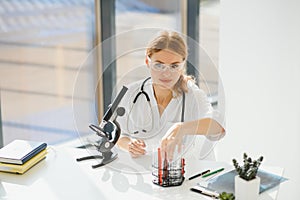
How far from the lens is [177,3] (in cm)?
386

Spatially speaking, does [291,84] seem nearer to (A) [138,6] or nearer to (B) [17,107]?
(A) [138,6]

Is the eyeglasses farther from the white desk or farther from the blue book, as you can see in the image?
the blue book

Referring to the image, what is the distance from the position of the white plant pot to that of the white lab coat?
0.90 ft

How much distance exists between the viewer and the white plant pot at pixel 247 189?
173 cm

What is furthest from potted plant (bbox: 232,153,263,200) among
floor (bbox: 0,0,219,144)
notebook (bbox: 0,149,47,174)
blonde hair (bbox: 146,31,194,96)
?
floor (bbox: 0,0,219,144)

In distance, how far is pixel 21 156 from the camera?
6.97 feet

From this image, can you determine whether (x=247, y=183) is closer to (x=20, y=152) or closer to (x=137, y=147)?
(x=137, y=147)

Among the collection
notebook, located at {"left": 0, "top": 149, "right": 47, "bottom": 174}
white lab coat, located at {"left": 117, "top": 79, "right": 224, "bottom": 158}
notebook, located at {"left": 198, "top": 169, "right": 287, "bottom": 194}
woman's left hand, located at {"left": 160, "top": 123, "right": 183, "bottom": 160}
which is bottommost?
notebook, located at {"left": 0, "top": 149, "right": 47, "bottom": 174}

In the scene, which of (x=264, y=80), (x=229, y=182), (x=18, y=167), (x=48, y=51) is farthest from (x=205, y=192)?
(x=48, y=51)

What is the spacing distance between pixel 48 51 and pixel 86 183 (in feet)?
5.50

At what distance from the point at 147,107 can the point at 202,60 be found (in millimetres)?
261

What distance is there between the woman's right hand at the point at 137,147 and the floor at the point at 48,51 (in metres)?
1.06

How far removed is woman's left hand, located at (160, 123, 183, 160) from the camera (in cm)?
192

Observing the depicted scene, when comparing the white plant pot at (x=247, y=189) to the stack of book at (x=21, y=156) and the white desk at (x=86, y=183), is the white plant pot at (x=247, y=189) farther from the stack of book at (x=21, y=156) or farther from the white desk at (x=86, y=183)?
the stack of book at (x=21, y=156)
